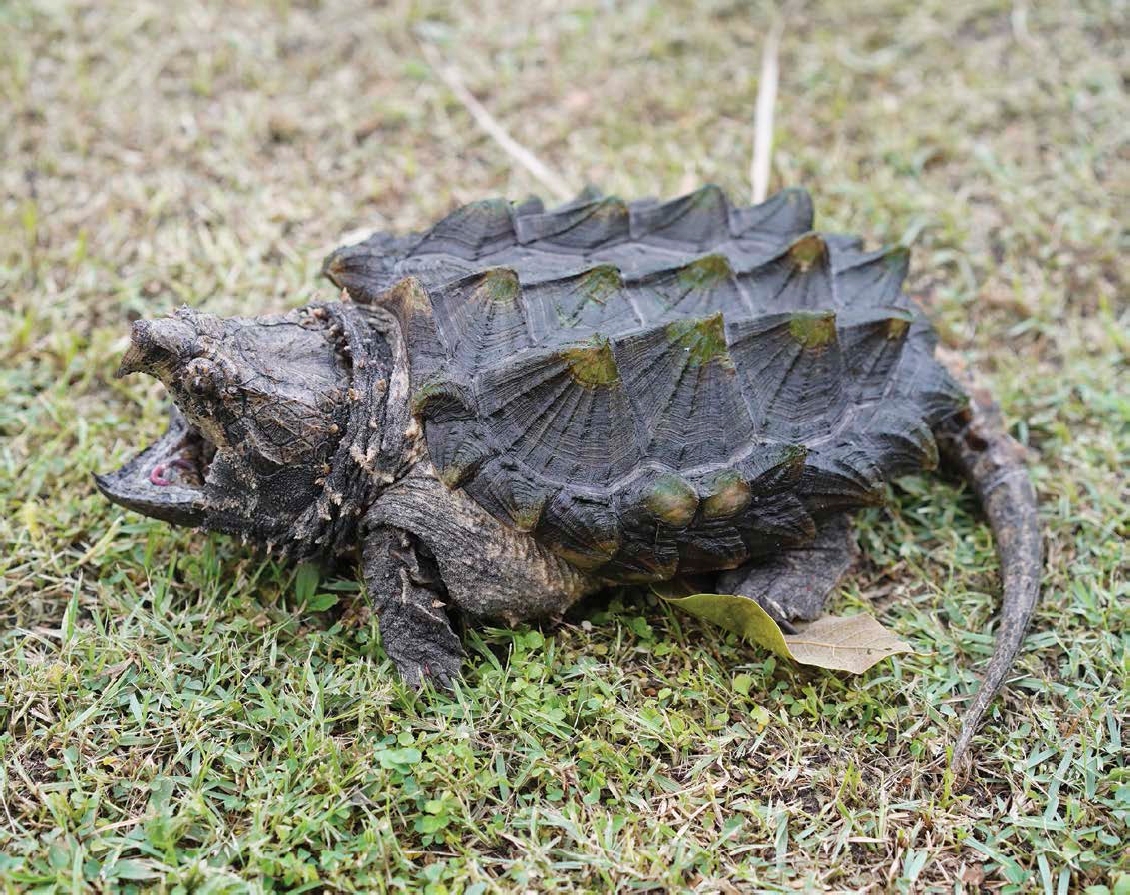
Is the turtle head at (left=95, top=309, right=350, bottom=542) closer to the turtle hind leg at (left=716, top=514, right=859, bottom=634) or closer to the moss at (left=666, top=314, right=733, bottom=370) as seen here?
the moss at (left=666, top=314, right=733, bottom=370)

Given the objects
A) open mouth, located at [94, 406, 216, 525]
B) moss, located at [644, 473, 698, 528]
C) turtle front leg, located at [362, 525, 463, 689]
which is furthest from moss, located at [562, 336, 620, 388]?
open mouth, located at [94, 406, 216, 525]

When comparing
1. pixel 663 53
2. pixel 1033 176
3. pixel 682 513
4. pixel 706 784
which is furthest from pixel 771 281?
pixel 663 53

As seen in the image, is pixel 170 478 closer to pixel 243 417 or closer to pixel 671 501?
pixel 243 417

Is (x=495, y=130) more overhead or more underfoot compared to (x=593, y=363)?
more overhead

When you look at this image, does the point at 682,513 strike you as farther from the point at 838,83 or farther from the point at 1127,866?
the point at 838,83

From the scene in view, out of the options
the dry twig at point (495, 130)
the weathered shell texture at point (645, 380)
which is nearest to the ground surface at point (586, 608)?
the dry twig at point (495, 130)

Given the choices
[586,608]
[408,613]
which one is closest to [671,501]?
[586,608]

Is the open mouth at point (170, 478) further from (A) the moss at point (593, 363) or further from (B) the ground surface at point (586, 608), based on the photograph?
(A) the moss at point (593, 363)
